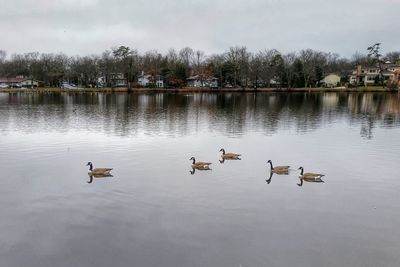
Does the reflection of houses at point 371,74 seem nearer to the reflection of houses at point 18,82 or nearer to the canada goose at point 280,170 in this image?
the reflection of houses at point 18,82

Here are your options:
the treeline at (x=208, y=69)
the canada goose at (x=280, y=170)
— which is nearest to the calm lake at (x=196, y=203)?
the canada goose at (x=280, y=170)

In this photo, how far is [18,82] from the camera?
438 feet

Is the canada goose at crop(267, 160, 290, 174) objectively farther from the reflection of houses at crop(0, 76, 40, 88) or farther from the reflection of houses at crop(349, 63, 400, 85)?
the reflection of houses at crop(0, 76, 40, 88)

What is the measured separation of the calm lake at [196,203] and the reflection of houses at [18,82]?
112 m

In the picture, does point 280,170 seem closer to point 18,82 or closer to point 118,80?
point 118,80

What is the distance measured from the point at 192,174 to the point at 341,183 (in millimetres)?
6956

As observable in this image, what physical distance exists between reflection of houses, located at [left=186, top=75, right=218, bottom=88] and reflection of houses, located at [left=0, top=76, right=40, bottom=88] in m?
53.2

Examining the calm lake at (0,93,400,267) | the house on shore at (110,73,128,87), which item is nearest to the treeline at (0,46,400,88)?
the house on shore at (110,73,128,87)

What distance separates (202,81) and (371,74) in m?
52.9

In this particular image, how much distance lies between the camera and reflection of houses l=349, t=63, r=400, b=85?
11619 cm

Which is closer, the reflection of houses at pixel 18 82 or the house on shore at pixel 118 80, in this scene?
the house on shore at pixel 118 80

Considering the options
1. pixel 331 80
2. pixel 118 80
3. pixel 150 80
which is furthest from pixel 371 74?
pixel 118 80

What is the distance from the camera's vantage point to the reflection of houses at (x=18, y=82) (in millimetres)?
131125

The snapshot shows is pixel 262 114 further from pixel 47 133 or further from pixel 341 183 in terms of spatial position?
pixel 341 183
